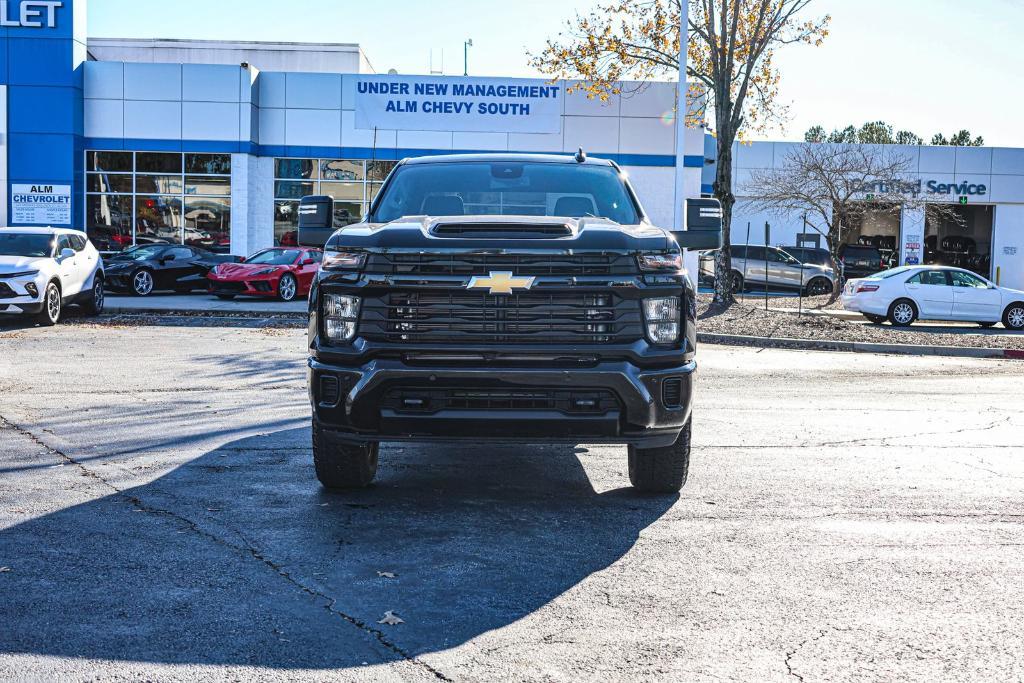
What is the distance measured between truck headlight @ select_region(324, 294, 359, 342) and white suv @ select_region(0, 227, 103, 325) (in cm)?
1317

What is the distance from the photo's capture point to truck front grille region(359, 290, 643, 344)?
5.39 metres

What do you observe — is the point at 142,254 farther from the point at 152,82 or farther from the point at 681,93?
the point at 681,93

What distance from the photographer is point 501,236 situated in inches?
216

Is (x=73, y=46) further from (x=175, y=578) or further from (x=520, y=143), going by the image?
→ (x=175, y=578)

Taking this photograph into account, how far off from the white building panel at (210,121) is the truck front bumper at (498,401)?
29.6 metres

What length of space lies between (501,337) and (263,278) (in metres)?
20.1

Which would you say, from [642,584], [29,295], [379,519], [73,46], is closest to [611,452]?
[379,519]

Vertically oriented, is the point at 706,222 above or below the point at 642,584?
above

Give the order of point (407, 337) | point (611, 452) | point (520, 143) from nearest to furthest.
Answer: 1. point (407, 337)
2. point (611, 452)
3. point (520, 143)

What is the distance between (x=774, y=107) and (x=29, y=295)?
21141mm

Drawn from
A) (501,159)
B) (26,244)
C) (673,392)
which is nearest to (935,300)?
(26,244)

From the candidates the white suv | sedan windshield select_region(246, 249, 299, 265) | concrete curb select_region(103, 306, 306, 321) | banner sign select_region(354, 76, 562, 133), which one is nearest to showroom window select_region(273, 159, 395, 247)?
banner sign select_region(354, 76, 562, 133)

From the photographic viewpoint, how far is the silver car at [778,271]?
112 ft

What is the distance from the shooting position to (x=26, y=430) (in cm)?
823
